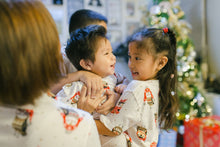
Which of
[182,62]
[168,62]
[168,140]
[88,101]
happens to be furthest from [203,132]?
[88,101]

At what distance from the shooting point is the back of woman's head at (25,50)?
528 millimetres

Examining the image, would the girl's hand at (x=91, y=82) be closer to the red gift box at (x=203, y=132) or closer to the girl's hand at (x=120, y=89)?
the girl's hand at (x=120, y=89)

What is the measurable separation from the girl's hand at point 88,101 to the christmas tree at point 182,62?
1719 millimetres

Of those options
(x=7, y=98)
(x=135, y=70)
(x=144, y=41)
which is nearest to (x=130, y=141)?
(x=135, y=70)

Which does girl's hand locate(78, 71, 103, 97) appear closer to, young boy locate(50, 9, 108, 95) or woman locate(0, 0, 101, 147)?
young boy locate(50, 9, 108, 95)

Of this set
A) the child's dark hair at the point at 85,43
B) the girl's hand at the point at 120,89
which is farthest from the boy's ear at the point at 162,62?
the child's dark hair at the point at 85,43

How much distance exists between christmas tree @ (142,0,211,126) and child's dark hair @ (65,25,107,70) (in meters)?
1.60

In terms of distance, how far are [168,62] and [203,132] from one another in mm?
1474

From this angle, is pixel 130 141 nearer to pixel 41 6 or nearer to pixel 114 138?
pixel 114 138

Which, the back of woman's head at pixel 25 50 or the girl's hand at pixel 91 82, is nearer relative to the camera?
the back of woman's head at pixel 25 50

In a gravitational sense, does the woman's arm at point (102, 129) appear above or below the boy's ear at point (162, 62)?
below

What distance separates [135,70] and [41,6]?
70 centimetres

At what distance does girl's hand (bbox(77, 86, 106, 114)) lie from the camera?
3.33 ft

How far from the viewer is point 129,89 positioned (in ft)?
3.46
